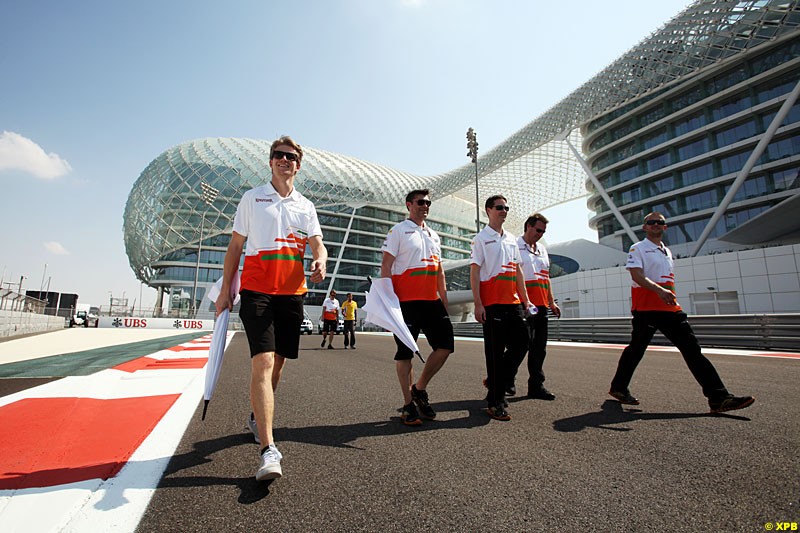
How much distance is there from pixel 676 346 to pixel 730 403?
685 millimetres

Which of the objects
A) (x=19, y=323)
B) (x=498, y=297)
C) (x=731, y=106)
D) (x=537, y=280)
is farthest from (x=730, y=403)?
(x=731, y=106)

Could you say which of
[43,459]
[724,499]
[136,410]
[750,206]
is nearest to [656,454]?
[724,499]

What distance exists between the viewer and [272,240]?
2404 millimetres

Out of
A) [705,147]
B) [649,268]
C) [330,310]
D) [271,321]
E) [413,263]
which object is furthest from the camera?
[705,147]

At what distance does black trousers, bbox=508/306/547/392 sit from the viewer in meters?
4.01

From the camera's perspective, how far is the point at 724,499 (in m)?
1.56

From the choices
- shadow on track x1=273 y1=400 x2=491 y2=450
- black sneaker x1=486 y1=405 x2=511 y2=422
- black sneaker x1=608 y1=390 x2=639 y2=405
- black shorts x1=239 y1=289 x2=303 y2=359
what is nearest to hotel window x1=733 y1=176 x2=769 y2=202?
black sneaker x1=608 y1=390 x2=639 y2=405

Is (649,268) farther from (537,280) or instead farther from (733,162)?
(733,162)

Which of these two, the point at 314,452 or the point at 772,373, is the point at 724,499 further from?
the point at 772,373

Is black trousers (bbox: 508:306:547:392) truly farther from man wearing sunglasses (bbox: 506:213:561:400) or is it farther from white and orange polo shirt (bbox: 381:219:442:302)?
white and orange polo shirt (bbox: 381:219:442:302)

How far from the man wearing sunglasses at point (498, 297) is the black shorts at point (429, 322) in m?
0.33

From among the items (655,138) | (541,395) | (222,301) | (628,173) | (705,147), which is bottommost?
(541,395)

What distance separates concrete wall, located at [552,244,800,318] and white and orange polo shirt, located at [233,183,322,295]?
27.2 metres

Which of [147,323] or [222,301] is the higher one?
[222,301]
